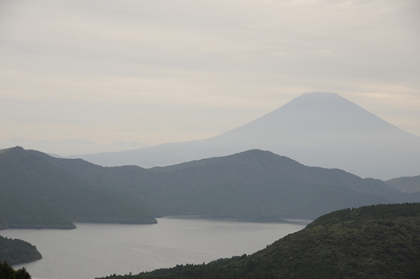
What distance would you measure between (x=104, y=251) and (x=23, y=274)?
122 metres

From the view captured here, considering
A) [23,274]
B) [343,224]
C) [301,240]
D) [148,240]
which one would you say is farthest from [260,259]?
[148,240]

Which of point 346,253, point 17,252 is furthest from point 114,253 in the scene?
point 346,253

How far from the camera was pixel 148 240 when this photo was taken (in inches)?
7854

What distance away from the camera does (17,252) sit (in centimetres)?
14475

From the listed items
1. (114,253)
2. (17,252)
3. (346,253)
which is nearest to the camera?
(346,253)

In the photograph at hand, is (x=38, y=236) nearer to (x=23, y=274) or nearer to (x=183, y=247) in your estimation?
(x=183, y=247)

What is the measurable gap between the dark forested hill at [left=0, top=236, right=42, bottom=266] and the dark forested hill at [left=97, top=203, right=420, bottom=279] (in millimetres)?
64766

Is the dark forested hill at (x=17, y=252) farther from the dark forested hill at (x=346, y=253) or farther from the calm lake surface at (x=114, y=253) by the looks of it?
the dark forested hill at (x=346, y=253)

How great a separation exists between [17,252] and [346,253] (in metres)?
102

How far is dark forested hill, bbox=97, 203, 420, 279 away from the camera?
256ft

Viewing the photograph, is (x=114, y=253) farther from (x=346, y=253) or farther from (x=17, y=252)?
(x=346, y=253)

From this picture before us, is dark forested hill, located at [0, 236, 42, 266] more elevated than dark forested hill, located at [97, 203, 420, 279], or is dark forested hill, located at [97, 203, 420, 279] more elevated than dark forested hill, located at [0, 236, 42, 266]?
dark forested hill, located at [97, 203, 420, 279]

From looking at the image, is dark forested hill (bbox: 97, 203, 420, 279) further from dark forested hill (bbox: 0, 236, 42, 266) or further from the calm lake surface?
dark forested hill (bbox: 0, 236, 42, 266)

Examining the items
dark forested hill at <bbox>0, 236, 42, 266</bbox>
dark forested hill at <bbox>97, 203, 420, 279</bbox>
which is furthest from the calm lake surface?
dark forested hill at <bbox>97, 203, 420, 279</bbox>
